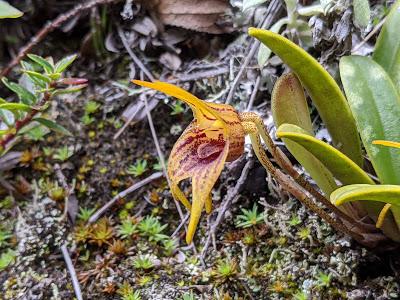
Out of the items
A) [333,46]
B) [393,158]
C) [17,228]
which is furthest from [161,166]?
[393,158]

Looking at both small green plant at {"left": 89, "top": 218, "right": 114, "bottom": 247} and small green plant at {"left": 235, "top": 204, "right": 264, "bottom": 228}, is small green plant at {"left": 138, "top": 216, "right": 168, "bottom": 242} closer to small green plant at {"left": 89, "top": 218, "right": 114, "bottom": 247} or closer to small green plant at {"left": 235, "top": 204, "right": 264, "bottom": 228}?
small green plant at {"left": 89, "top": 218, "right": 114, "bottom": 247}

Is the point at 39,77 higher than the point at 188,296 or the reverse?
higher

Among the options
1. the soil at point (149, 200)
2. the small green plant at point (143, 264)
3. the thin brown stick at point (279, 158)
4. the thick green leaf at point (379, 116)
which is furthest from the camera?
the small green plant at point (143, 264)

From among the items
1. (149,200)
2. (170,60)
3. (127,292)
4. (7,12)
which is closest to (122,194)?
(149,200)

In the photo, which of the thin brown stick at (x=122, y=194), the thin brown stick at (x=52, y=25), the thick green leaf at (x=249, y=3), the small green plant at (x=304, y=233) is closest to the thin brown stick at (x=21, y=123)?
the thin brown stick at (x=52, y=25)

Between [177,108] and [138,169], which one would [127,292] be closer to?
[138,169]

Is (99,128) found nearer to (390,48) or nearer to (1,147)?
(1,147)

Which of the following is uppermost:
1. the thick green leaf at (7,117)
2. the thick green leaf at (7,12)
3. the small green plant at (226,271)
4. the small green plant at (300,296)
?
the thick green leaf at (7,12)

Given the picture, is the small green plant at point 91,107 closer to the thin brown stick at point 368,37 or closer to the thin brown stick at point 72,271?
the thin brown stick at point 72,271
